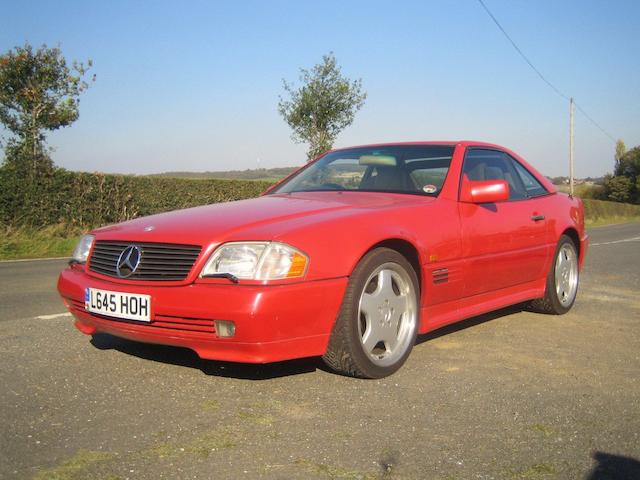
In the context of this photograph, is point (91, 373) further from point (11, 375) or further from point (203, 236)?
point (203, 236)

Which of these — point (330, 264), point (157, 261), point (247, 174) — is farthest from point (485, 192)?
point (247, 174)

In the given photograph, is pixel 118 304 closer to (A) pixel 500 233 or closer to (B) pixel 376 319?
(B) pixel 376 319

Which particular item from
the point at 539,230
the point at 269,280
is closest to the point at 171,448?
the point at 269,280

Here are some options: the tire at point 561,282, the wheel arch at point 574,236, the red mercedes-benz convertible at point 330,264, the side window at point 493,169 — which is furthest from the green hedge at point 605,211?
the red mercedes-benz convertible at point 330,264

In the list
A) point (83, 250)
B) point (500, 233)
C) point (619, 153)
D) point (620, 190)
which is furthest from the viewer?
point (619, 153)

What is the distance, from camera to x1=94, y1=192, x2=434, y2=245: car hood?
347 cm

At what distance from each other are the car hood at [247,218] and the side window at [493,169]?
783 millimetres

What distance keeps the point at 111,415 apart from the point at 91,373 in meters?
0.76

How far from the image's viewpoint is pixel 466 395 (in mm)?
3420

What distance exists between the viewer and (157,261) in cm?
352

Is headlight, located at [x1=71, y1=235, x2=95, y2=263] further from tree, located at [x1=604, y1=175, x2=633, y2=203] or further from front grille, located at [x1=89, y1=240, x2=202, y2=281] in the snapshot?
tree, located at [x1=604, y1=175, x2=633, y2=203]

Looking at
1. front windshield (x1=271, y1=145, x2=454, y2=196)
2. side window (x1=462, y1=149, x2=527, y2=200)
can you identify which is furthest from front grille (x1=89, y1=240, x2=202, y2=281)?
side window (x1=462, y1=149, x2=527, y2=200)

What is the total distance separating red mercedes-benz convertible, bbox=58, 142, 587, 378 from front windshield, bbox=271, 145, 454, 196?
1 cm

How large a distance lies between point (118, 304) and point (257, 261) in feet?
2.71
